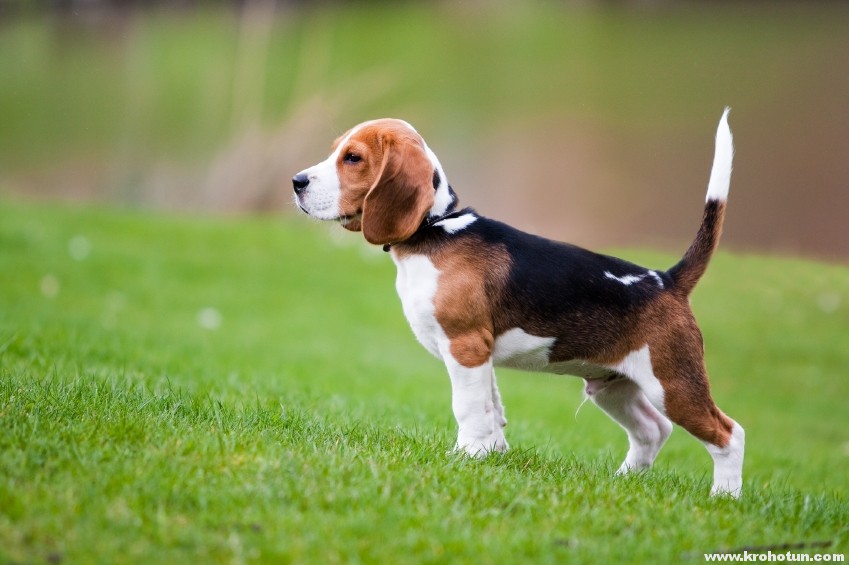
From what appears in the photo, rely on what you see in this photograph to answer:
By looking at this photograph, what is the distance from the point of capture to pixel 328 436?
16.2 feet

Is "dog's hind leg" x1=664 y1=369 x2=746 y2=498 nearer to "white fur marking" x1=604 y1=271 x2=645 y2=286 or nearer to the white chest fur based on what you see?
"white fur marking" x1=604 y1=271 x2=645 y2=286

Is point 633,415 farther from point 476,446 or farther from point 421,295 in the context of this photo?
point 421,295

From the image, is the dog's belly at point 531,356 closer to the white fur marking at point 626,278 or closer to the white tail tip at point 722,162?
the white fur marking at point 626,278

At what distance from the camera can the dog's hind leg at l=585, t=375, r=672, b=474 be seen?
5.40 m

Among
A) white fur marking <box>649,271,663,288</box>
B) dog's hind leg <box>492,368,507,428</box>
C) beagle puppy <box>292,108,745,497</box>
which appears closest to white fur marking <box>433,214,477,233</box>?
beagle puppy <box>292,108,745,497</box>

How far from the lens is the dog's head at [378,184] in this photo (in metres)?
4.95

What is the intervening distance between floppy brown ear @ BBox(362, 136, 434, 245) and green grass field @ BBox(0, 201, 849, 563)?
1149 millimetres

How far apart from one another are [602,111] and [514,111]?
1.97m

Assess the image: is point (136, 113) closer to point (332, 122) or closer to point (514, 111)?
point (332, 122)

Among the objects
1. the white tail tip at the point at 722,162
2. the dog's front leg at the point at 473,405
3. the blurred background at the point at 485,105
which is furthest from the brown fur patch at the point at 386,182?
the blurred background at the point at 485,105

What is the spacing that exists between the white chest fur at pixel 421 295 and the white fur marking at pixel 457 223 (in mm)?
235

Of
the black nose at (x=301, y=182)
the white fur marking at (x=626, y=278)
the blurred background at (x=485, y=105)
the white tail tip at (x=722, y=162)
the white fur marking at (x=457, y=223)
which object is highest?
the white tail tip at (x=722, y=162)

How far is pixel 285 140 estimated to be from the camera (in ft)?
58.6

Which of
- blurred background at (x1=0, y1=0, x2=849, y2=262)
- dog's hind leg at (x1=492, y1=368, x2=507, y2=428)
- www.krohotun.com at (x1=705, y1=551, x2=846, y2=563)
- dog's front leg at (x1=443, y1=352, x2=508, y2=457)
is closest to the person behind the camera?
www.krohotun.com at (x1=705, y1=551, x2=846, y2=563)
